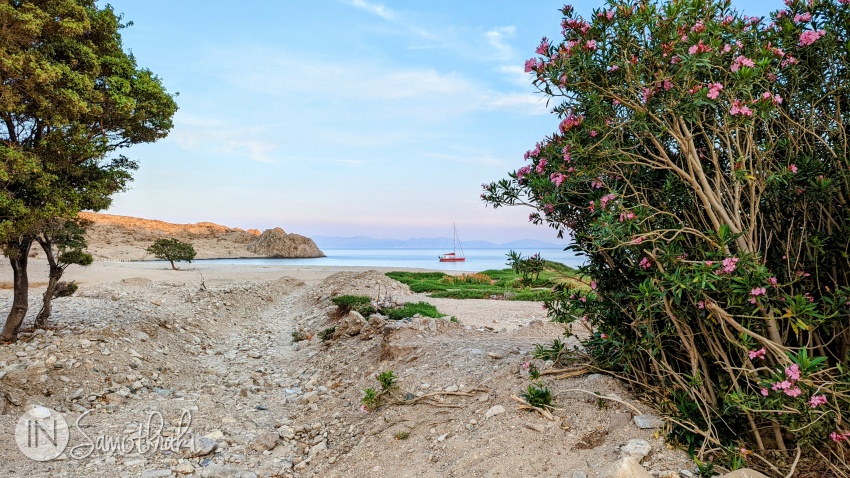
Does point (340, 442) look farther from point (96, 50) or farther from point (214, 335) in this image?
point (96, 50)

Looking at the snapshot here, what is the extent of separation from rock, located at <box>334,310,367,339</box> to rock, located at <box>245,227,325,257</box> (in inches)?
3215

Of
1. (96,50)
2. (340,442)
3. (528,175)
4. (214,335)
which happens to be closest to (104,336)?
(214,335)

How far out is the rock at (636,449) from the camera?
12.6 ft

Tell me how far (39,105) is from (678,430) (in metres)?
10.4

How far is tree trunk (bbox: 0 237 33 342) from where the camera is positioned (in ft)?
28.8

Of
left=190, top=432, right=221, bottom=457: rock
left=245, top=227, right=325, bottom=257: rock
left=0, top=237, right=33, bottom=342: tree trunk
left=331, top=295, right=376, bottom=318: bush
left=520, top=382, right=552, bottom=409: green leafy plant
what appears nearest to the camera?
left=520, top=382, right=552, bottom=409: green leafy plant

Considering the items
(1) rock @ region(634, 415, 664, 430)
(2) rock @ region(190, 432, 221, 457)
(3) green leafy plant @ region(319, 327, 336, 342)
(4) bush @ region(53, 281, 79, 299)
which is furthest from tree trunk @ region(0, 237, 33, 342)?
(1) rock @ region(634, 415, 664, 430)

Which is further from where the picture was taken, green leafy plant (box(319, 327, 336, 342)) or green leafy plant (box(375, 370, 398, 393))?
green leafy plant (box(319, 327, 336, 342))

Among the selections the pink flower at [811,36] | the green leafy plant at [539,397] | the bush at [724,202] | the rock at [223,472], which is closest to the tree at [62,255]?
the rock at [223,472]

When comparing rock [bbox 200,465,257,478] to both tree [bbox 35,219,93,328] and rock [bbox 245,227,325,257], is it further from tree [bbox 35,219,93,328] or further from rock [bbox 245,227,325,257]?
rock [bbox 245,227,325,257]

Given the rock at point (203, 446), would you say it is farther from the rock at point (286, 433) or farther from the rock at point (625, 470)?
the rock at point (625, 470)

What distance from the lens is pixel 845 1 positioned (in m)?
4.00

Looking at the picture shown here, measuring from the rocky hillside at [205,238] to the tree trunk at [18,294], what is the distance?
70.1 metres

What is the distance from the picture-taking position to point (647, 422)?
4.20 meters
